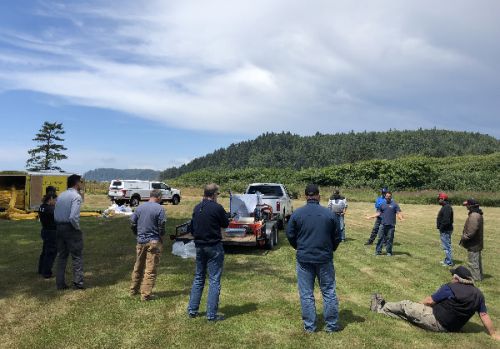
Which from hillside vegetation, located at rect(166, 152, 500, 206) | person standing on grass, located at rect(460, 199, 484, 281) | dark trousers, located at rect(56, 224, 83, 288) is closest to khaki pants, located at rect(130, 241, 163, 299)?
dark trousers, located at rect(56, 224, 83, 288)

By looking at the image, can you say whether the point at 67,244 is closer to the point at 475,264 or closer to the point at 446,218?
the point at 475,264

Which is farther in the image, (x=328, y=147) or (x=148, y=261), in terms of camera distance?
(x=328, y=147)

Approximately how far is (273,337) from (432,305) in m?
2.83

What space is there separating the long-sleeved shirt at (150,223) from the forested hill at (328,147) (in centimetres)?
11916

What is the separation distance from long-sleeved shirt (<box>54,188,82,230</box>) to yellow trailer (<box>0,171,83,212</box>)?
17.4 meters

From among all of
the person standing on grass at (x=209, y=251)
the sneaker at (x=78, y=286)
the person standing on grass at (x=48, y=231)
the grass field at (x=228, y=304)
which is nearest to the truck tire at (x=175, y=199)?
the grass field at (x=228, y=304)

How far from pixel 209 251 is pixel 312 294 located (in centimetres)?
178

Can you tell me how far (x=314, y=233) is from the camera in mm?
6414

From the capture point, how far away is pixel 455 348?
248 inches

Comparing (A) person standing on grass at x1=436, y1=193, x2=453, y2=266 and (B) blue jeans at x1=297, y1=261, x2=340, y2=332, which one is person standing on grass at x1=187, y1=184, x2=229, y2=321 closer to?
(B) blue jeans at x1=297, y1=261, x2=340, y2=332

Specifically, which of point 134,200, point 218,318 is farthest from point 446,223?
point 134,200

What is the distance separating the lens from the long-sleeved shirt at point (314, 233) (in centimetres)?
640

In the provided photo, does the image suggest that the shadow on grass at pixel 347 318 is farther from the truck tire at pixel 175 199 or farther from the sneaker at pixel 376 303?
the truck tire at pixel 175 199

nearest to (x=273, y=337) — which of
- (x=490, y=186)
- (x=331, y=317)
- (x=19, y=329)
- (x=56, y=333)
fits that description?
(x=331, y=317)
